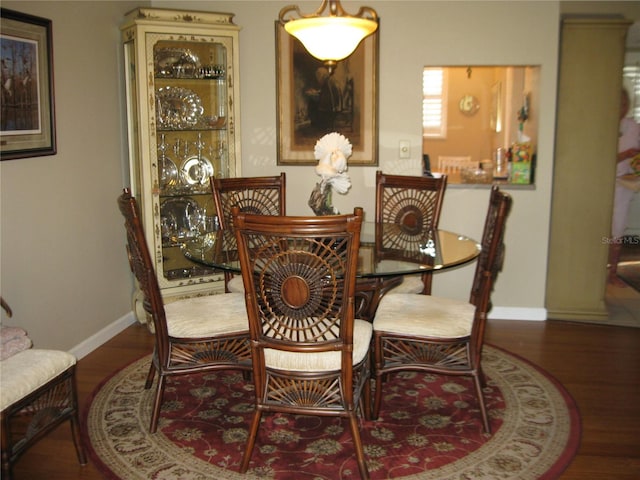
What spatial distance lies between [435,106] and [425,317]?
6359 mm

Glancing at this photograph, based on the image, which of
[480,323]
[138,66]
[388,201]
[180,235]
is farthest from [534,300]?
[138,66]

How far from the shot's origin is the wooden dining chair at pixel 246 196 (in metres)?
3.86

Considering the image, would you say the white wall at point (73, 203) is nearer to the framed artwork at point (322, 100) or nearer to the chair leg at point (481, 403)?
the framed artwork at point (322, 100)

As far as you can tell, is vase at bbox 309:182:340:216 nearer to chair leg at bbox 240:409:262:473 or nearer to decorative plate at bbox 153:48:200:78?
chair leg at bbox 240:409:262:473

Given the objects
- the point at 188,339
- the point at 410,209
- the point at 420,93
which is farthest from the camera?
the point at 420,93

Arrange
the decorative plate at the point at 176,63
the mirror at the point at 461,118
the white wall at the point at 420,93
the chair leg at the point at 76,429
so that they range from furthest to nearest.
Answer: the mirror at the point at 461,118 → the white wall at the point at 420,93 → the decorative plate at the point at 176,63 → the chair leg at the point at 76,429

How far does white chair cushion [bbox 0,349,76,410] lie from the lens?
2344 mm

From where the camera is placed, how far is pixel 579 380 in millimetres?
3611

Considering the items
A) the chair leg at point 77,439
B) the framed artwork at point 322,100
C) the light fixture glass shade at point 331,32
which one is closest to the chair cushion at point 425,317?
the light fixture glass shade at point 331,32

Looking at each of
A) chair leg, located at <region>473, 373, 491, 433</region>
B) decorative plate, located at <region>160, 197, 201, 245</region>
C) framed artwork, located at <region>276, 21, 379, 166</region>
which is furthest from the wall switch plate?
chair leg, located at <region>473, 373, 491, 433</region>

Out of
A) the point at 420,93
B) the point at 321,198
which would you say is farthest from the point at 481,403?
the point at 420,93

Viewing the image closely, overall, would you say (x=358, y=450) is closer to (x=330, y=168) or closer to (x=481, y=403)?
(x=481, y=403)

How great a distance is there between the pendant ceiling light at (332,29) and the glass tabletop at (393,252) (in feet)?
3.08

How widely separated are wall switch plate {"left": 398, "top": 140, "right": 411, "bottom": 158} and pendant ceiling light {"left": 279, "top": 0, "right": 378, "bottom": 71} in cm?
159
